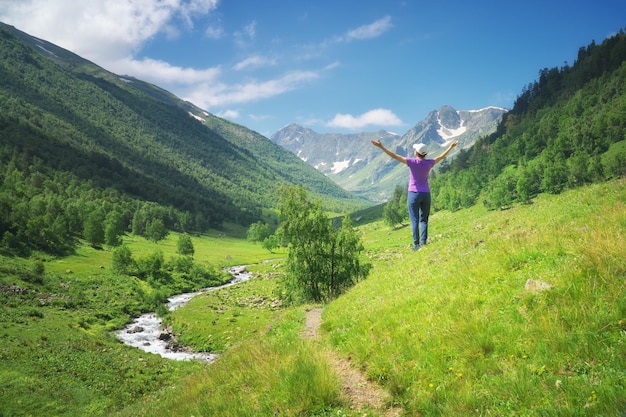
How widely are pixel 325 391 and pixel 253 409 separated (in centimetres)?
169

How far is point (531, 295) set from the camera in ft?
24.2

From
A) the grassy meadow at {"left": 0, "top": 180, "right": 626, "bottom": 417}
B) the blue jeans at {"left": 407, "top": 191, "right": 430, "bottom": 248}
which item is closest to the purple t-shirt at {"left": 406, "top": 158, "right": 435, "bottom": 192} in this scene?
the blue jeans at {"left": 407, "top": 191, "right": 430, "bottom": 248}

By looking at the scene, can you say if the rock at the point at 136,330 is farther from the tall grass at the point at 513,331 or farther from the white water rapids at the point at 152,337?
the tall grass at the point at 513,331

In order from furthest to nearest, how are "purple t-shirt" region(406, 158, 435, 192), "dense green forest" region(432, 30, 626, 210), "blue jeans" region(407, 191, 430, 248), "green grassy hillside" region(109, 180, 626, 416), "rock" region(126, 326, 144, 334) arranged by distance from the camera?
1. "dense green forest" region(432, 30, 626, 210)
2. "rock" region(126, 326, 144, 334)
3. "blue jeans" region(407, 191, 430, 248)
4. "purple t-shirt" region(406, 158, 435, 192)
5. "green grassy hillside" region(109, 180, 626, 416)

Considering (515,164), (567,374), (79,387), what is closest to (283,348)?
(567,374)

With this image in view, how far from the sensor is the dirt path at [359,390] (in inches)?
261

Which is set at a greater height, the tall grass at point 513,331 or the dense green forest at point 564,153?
the dense green forest at point 564,153

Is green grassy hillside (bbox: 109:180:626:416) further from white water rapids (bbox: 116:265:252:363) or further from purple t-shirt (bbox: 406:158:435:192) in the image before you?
white water rapids (bbox: 116:265:252:363)

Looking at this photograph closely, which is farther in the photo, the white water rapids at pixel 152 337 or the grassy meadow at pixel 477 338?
the white water rapids at pixel 152 337

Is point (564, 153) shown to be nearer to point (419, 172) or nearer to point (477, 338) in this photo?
point (419, 172)

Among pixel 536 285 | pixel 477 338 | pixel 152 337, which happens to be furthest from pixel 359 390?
pixel 152 337

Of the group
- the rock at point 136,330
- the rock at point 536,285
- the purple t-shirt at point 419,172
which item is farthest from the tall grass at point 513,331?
the rock at point 136,330

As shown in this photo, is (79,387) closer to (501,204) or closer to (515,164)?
(501,204)

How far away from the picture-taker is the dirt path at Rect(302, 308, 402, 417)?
6625mm
